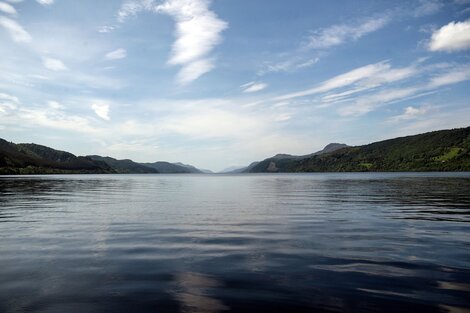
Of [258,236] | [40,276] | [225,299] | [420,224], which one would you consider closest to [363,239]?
[258,236]

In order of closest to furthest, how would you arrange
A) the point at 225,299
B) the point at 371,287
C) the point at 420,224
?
1. the point at 225,299
2. the point at 371,287
3. the point at 420,224

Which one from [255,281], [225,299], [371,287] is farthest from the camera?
[255,281]

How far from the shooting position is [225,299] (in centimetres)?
990

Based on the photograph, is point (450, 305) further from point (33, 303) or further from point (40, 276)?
point (40, 276)

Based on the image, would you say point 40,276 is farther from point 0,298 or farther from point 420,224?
point 420,224

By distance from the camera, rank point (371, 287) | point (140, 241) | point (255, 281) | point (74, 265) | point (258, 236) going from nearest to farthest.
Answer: point (371, 287), point (255, 281), point (74, 265), point (140, 241), point (258, 236)

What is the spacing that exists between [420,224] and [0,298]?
25592 mm

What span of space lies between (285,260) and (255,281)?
3454mm

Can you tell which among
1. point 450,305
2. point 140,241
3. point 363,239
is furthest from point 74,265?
point 363,239

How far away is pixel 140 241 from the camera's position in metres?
19.3

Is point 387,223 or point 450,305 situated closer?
point 450,305

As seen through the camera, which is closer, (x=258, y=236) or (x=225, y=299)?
(x=225, y=299)

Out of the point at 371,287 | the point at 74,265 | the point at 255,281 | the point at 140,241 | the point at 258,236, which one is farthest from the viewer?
the point at 258,236

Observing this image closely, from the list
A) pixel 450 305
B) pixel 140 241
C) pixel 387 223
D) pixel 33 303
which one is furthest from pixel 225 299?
pixel 387 223
